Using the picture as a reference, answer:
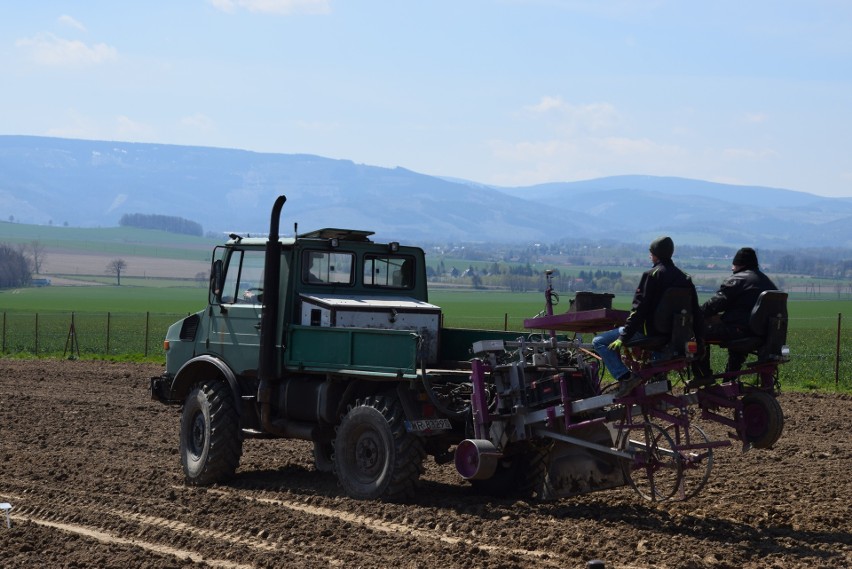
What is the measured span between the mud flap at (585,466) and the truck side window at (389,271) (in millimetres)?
3200

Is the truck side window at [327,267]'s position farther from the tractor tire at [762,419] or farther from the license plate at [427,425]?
the tractor tire at [762,419]

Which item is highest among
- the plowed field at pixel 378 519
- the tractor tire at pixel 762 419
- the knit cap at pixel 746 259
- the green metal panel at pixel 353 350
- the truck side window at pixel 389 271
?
the knit cap at pixel 746 259

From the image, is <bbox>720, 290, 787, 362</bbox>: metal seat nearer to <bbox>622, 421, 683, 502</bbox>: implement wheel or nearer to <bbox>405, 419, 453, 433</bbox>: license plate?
<bbox>622, 421, 683, 502</bbox>: implement wheel

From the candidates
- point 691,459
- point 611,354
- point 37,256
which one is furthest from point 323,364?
point 37,256

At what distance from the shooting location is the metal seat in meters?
10.4

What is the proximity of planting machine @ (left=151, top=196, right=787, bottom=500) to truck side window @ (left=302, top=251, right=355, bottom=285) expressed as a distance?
2cm

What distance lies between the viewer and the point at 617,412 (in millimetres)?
10641

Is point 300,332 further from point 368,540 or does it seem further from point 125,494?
point 368,540

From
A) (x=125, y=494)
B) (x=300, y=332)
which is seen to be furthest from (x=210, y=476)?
(x=300, y=332)

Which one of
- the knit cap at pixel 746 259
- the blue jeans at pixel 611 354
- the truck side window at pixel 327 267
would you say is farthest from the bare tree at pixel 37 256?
the knit cap at pixel 746 259

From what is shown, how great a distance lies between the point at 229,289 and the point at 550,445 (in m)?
4.06

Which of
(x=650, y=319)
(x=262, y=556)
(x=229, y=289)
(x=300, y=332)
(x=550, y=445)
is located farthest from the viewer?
(x=229, y=289)

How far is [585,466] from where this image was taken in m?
11.2

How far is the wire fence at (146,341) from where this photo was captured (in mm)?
27875
